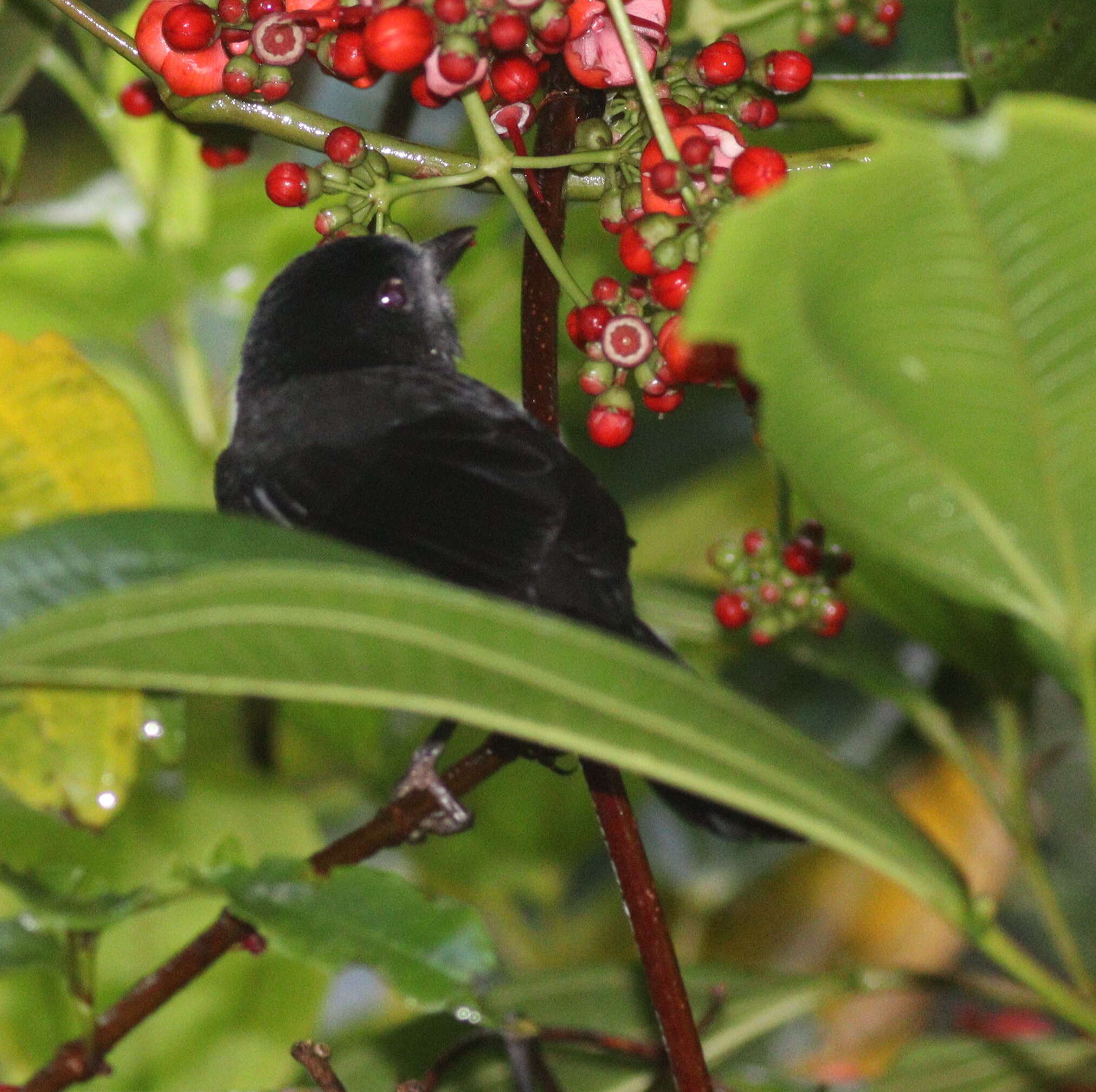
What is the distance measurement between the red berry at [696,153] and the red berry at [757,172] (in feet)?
0.08

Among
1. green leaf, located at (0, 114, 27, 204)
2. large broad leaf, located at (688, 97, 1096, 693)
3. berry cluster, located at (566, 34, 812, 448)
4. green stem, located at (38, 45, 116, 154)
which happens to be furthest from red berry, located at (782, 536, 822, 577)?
green stem, located at (38, 45, 116, 154)

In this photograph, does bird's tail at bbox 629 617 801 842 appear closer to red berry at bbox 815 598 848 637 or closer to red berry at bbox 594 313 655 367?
red berry at bbox 815 598 848 637

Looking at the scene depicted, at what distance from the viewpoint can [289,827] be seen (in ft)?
5.81

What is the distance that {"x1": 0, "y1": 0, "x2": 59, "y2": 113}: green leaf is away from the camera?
1608 millimetres

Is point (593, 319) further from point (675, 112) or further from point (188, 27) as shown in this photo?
point (188, 27)

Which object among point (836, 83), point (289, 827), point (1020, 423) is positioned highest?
point (1020, 423)

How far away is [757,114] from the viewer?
45.9 inches

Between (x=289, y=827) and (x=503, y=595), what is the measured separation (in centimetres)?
67

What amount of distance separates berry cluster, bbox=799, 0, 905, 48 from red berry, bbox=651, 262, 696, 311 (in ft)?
1.80

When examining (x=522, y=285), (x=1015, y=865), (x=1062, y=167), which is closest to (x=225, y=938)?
(x=522, y=285)

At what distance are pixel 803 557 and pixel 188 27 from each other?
75cm

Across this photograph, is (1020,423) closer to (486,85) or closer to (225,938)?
(486,85)

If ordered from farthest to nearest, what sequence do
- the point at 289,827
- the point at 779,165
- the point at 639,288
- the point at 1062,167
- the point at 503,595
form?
the point at 289,827
the point at 503,595
the point at 639,288
the point at 779,165
the point at 1062,167

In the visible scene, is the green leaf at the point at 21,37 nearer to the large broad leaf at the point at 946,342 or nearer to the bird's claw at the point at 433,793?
the bird's claw at the point at 433,793
